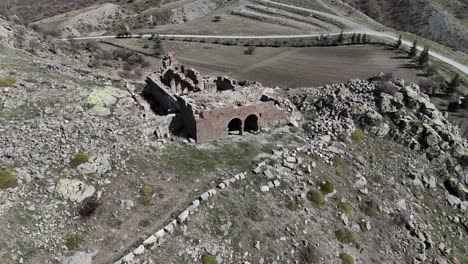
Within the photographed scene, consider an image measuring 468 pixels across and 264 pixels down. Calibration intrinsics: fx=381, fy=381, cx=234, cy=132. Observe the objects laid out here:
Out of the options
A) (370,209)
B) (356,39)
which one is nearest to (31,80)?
(370,209)

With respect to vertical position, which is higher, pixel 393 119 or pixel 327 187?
pixel 393 119

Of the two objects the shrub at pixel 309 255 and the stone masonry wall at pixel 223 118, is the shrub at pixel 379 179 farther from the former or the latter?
the stone masonry wall at pixel 223 118

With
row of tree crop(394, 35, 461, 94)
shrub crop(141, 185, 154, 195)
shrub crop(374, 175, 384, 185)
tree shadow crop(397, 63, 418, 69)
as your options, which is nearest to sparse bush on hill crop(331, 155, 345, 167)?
shrub crop(374, 175, 384, 185)

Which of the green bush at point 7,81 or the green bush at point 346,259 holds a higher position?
the green bush at point 7,81

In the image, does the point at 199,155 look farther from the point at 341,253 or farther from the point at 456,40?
the point at 456,40

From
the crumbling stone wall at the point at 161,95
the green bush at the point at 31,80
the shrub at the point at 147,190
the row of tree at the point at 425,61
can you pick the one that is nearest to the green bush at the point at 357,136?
the crumbling stone wall at the point at 161,95

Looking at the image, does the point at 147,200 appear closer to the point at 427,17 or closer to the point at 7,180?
the point at 7,180
